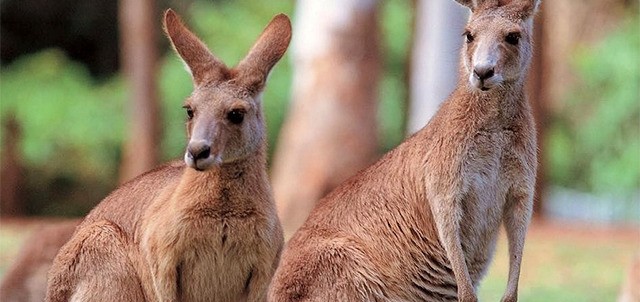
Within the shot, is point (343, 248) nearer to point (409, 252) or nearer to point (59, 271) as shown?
point (409, 252)

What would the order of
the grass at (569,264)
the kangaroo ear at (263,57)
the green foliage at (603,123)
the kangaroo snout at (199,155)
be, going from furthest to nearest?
the green foliage at (603,123)
the grass at (569,264)
the kangaroo ear at (263,57)
the kangaroo snout at (199,155)

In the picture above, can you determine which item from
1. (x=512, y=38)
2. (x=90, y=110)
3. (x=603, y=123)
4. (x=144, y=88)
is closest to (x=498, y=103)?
(x=512, y=38)

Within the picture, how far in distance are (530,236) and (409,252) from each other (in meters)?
8.81

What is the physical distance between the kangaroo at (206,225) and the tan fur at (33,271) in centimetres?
150

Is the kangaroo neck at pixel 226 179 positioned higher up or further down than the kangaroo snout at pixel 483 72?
further down

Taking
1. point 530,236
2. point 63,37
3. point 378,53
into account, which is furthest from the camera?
point 63,37

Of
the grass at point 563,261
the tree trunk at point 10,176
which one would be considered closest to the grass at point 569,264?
the grass at point 563,261

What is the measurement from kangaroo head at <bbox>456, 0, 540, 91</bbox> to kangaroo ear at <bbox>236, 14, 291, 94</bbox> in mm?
753

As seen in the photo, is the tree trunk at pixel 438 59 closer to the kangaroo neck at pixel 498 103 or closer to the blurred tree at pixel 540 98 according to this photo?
the blurred tree at pixel 540 98

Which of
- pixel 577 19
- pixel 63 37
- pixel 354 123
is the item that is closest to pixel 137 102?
pixel 354 123

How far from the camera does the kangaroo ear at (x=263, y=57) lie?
18.6ft

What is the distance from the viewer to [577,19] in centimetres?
2297

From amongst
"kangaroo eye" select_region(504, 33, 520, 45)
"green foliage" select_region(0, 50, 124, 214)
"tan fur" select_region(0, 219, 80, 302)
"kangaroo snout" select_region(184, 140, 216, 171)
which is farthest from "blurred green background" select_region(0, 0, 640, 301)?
"kangaroo snout" select_region(184, 140, 216, 171)

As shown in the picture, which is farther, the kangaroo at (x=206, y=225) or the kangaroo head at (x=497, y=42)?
the kangaroo at (x=206, y=225)
